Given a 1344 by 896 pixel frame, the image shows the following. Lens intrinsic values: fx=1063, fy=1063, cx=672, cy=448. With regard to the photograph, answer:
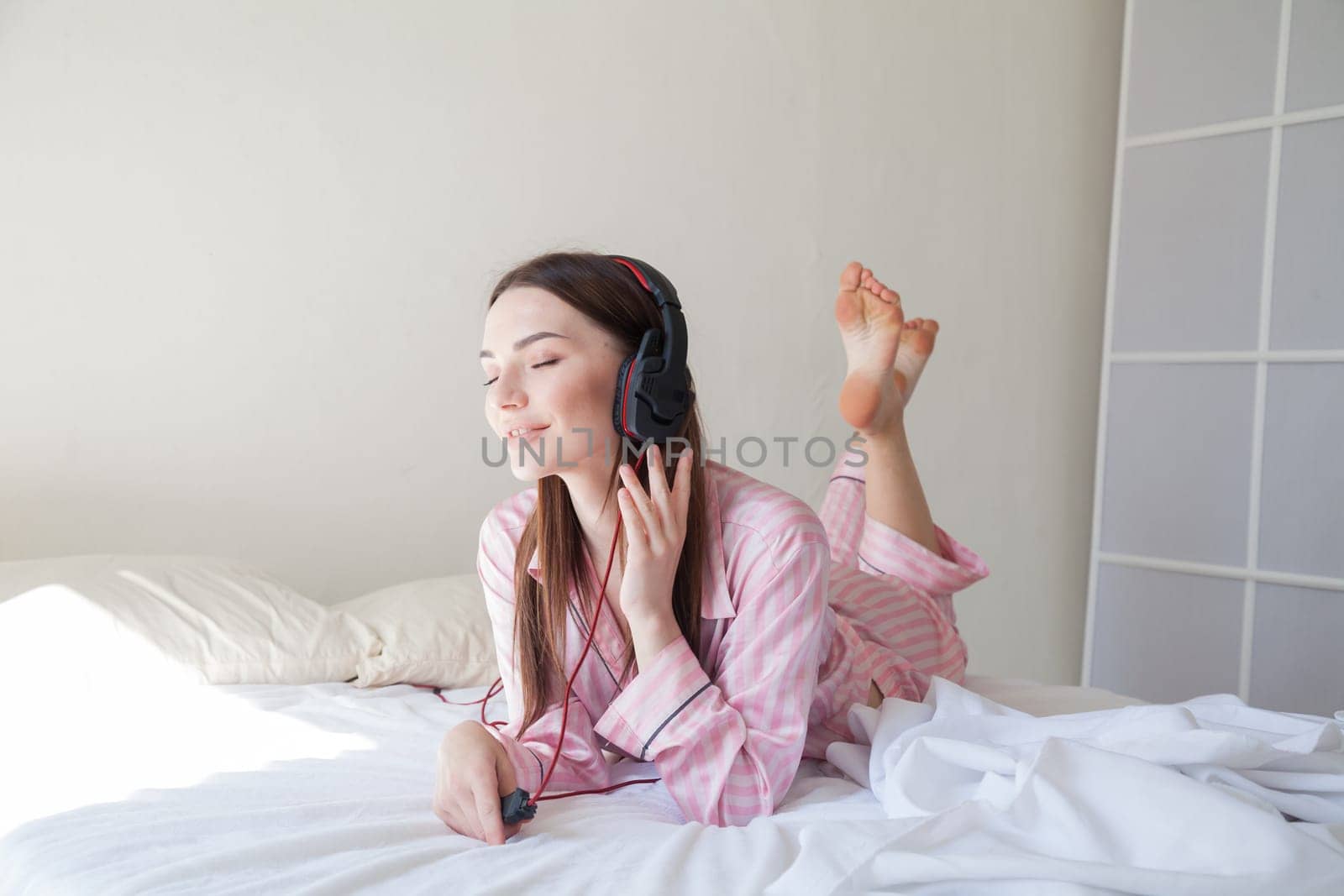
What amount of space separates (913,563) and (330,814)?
106 centimetres

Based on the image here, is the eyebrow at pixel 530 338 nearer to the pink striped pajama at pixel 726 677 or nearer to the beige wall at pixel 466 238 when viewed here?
the pink striped pajama at pixel 726 677

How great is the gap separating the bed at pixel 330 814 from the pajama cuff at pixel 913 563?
7.2 inches

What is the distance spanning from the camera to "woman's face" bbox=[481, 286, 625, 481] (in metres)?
1.11

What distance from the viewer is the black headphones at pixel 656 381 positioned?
1.10 metres

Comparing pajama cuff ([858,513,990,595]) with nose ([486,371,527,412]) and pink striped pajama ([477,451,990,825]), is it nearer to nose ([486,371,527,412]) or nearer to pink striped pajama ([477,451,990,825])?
pink striped pajama ([477,451,990,825])

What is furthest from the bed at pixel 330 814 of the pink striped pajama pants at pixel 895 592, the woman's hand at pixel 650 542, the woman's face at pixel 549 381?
the woman's face at pixel 549 381

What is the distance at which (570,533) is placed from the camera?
124 centimetres

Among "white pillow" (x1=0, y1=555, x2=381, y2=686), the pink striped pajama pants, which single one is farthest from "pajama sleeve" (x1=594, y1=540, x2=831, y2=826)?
"white pillow" (x1=0, y1=555, x2=381, y2=686)

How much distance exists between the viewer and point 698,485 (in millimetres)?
1194

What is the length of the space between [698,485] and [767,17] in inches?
71.5

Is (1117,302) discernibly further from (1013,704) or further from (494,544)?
(494,544)

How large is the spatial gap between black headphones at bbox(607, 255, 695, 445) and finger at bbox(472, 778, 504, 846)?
0.38m

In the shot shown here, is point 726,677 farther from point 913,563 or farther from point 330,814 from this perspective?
point 913,563

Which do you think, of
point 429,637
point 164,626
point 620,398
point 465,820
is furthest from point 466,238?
point 465,820
